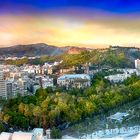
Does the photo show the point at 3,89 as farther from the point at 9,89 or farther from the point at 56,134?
the point at 56,134

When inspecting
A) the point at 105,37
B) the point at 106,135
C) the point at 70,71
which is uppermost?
the point at 105,37

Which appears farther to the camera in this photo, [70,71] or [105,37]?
[70,71]

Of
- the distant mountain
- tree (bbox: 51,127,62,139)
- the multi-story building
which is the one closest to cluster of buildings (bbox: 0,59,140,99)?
the multi-story building

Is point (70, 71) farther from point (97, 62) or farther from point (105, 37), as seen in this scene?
point (105, 37)

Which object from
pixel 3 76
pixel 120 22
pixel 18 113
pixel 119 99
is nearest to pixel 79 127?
pixel 18 113

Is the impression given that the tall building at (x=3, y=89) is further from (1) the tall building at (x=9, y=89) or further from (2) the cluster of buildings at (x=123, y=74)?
(2) the cluster of buildings at (x=123, y=74)

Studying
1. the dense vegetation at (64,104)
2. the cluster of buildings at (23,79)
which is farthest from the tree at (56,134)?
the cluster of buildings at (23,79)

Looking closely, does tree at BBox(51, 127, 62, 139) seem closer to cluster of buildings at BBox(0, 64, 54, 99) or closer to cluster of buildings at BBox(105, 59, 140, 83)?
cluster of buildings at BBox(0, 64, 54, 99)

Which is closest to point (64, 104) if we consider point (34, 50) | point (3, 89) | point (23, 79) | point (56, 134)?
point (56, 134)
